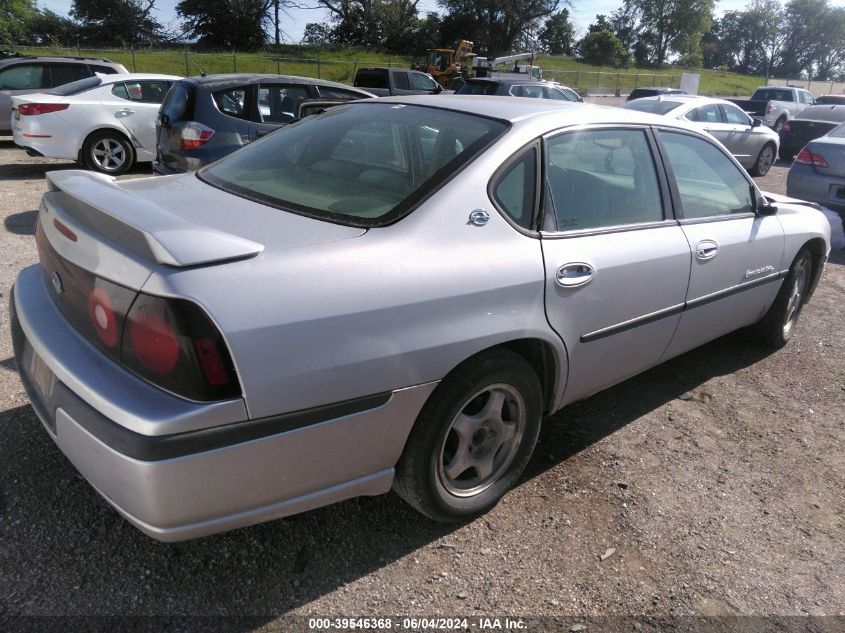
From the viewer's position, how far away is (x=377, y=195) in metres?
2.56

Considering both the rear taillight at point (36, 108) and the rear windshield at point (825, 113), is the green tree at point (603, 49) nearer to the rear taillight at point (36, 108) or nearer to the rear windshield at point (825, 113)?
the rear windshield at point (825, 113)

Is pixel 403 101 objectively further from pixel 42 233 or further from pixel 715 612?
pixel 715 612

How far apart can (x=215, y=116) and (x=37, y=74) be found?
22.7 ft

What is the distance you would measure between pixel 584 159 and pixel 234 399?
193 cm

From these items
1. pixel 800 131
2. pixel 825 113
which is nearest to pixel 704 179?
pixel 800 131

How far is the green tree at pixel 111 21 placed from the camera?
47969 millimetres

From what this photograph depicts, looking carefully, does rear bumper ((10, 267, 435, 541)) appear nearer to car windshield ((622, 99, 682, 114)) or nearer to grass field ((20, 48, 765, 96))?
car windshield ((622, 99, 682, 114))

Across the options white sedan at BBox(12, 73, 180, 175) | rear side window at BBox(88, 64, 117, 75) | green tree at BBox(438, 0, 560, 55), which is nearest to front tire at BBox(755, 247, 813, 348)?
white sedan at BBox(12, 73, 180, 175)

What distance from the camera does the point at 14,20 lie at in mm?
41844

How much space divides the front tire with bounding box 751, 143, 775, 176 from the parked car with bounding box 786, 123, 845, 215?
4904 millimetres

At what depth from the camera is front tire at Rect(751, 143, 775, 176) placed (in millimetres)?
12922

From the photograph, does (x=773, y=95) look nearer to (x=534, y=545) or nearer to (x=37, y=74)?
(x=37, y=74)

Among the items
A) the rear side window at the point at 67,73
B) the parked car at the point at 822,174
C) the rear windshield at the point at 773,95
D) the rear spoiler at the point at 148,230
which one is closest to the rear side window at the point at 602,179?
the rear spoiler at the point at 148,230

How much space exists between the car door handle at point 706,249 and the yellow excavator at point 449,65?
92.5 ft
